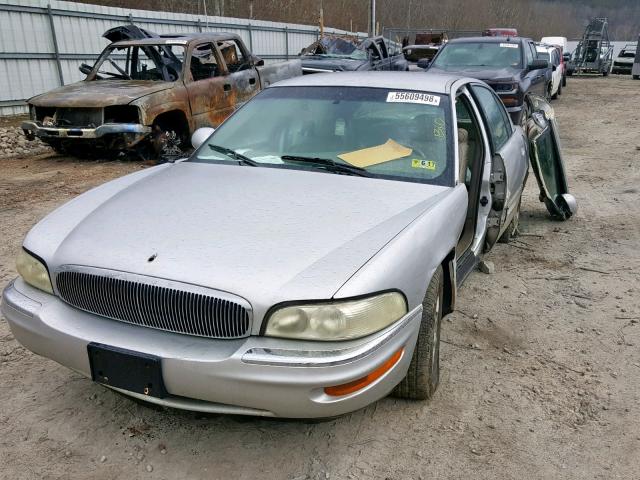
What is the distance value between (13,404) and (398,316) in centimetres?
195

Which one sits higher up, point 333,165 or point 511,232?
point 333,165

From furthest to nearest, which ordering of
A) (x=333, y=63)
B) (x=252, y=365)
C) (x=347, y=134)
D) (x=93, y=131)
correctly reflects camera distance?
(x=333, y=63)
(x=93, y=131)
(x=347, y=134)
(x=252, y=365)

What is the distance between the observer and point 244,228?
2432 mm

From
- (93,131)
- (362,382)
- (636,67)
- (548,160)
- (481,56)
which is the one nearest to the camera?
(362,382)

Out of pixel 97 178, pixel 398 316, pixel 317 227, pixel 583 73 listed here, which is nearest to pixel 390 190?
pixel 317 227

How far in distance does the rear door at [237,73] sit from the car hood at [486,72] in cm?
311

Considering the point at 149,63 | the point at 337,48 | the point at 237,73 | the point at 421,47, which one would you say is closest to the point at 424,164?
the point at 237,73

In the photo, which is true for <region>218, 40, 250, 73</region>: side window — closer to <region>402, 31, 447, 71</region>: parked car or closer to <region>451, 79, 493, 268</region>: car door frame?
<region>451, 79, 493, 268</region>: car door frame

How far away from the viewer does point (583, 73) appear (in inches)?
1180

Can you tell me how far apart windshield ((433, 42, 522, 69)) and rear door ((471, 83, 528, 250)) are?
6.27 meters

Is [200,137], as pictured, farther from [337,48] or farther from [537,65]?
[337,48]

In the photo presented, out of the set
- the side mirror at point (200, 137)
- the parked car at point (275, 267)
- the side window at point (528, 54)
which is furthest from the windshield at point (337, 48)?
the parked car at point (275, 267)

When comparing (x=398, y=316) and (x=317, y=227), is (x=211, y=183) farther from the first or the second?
(x=398, y=316)

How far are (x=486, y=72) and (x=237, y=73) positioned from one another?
4405 millimetres
